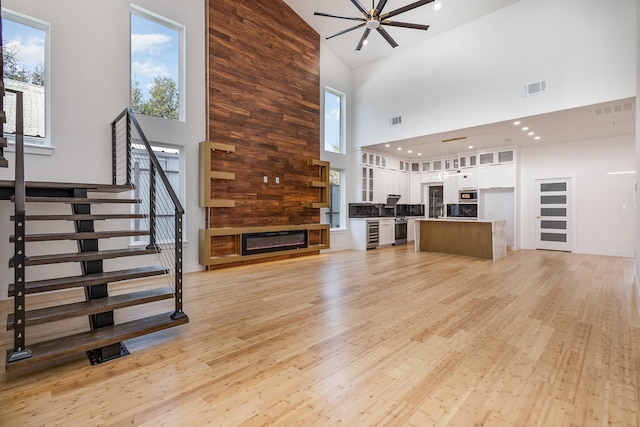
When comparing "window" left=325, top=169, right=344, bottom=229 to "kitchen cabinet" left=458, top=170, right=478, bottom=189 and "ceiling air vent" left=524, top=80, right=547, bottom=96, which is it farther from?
"ceiling air vent" left=524, top=80, right=547, bottom=96

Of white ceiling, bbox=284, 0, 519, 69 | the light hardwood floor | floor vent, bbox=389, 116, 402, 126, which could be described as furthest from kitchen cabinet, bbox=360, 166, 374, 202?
the light hardwood floor

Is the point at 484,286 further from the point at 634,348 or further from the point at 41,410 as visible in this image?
the point at 41,410

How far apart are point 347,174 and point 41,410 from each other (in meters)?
8.13

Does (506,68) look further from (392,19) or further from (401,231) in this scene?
(401,231)

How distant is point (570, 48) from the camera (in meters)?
5.89

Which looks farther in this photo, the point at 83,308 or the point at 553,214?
the point at 553,214

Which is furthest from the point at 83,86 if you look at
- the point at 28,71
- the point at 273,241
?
the point at 273,241

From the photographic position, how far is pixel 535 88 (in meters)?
6.22

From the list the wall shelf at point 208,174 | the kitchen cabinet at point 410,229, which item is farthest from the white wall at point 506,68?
the wall shelf at point 208,174

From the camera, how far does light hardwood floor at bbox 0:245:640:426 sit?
1.79 metres

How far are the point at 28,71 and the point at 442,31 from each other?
7976 mm

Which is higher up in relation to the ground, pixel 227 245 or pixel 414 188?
pixel 414 188

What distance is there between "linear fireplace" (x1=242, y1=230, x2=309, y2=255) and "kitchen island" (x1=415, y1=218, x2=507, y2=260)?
3.35 m

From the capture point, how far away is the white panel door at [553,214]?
27.9 feet
